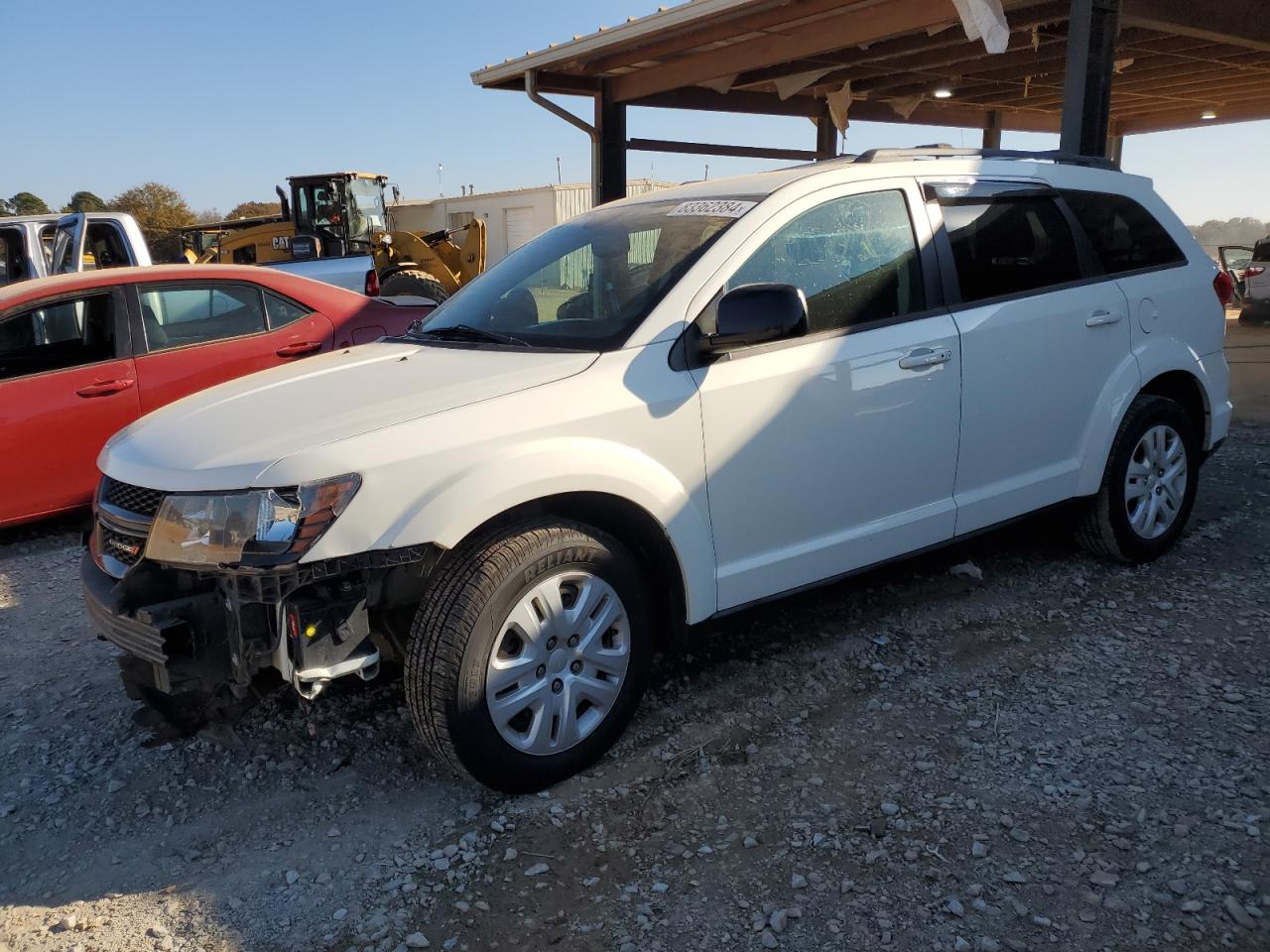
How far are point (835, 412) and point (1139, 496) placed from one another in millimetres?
1991

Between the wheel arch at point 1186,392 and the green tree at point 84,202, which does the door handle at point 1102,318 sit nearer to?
the wheel arch at point 1186,392

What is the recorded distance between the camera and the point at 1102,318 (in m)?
4.18

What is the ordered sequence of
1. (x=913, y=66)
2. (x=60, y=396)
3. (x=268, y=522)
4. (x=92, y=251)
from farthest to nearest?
(x=913, y=66) → (x=92, y=251) → (x=60, y=396) → (x=268, y=522)

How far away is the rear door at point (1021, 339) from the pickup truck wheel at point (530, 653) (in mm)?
1588

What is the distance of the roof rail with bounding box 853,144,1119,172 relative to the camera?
3.82 meters

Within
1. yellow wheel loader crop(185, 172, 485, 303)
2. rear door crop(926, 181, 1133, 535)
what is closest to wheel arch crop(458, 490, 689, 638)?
rear door crop(926, 181, 1133, 535)

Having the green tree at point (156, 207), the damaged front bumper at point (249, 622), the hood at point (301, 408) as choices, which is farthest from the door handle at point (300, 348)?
the green tree at point (156, 207)

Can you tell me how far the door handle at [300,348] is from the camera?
612 cm

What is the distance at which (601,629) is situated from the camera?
298cm

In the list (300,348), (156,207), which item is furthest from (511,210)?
(300,348)

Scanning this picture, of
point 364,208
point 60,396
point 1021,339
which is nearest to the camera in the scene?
point 1021,339

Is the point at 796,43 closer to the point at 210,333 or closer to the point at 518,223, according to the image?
the point at 210,333

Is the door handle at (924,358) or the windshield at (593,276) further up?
the windshield at (593,276)

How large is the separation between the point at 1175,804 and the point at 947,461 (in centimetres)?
140
